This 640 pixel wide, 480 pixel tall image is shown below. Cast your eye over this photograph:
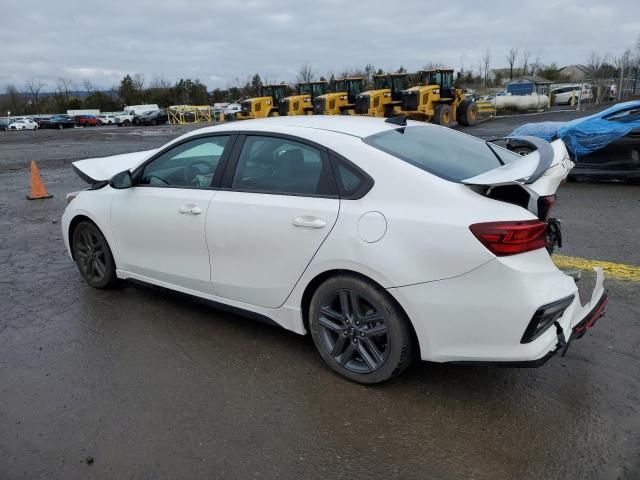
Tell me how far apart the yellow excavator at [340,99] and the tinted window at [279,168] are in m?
21.5

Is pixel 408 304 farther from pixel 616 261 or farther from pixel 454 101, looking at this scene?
pixel 454 101

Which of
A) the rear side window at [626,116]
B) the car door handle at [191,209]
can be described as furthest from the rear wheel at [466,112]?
the car door handle at [191,209]

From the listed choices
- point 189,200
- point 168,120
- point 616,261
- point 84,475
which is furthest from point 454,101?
point 168,120

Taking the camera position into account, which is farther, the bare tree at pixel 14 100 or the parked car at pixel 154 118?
the bare tree at pixel 14 100

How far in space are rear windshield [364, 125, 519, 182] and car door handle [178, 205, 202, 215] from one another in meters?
1.31

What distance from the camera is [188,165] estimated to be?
4125 millimetres

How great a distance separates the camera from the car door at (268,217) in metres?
3.22

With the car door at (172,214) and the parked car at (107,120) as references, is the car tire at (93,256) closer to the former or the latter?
the car door at (172,214)

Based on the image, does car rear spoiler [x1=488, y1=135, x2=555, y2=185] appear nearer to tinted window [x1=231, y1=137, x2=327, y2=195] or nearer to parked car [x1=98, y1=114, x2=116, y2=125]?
tinted window [x1=231, y1=137, x2=327, y2=195]

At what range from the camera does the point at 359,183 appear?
10.2ft

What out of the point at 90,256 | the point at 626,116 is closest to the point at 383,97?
the point at 626,116

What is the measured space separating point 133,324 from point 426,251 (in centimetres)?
259

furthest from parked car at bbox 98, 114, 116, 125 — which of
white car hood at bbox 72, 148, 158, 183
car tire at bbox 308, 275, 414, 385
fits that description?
car tire at bbox 308, 275, 414, 385

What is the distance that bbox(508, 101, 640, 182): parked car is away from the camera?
9.13 m
